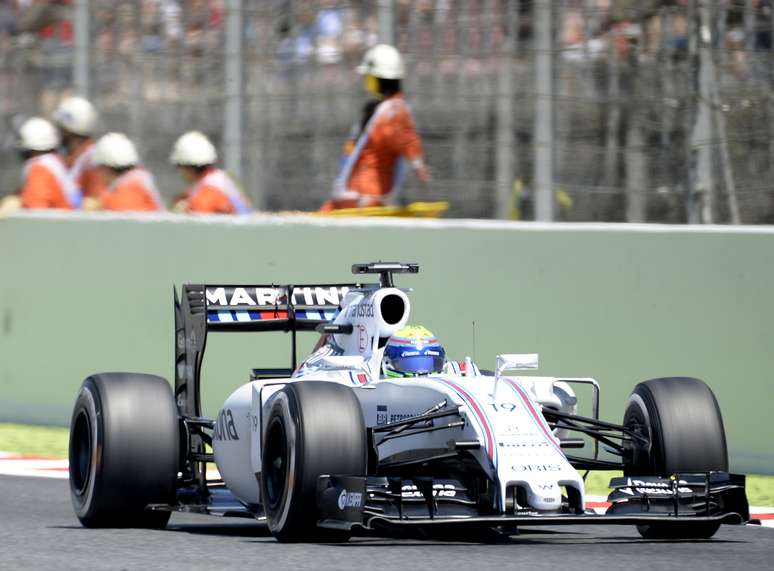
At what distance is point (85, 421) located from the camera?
8625 mm

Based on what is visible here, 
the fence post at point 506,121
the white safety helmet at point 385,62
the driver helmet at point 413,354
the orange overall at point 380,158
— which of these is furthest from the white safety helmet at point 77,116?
the driver helmet at point 413,354

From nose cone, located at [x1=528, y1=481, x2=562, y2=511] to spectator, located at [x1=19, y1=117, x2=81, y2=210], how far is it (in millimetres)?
6659

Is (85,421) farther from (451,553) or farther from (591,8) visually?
(591,8)

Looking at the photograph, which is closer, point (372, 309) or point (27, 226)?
point (372, 309)

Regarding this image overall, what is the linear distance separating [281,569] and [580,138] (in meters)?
4.53

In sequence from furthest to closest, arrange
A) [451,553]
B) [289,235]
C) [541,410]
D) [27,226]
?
[27,226]
[289,235]
[541,410]
[451,553]

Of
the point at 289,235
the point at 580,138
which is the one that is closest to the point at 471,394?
the point at 580,138

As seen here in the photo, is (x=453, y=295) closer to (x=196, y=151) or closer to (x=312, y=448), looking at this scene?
(x=196, y=151)

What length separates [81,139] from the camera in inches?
512

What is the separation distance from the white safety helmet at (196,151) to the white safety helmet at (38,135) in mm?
1334

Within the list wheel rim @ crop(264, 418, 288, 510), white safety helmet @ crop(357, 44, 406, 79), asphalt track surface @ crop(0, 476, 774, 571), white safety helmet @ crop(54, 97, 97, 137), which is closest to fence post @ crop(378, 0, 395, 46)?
white safety helmet @ crop(357, 44, 406, 79)

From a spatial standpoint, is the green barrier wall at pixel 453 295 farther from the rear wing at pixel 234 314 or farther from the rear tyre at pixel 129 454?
the rear tyre at pixel 129 454

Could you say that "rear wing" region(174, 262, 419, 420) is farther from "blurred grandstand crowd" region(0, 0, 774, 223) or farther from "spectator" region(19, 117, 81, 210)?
"spectator" region(19, 117, 81, 210)

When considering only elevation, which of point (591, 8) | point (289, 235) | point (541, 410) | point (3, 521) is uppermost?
point (591, 8)
